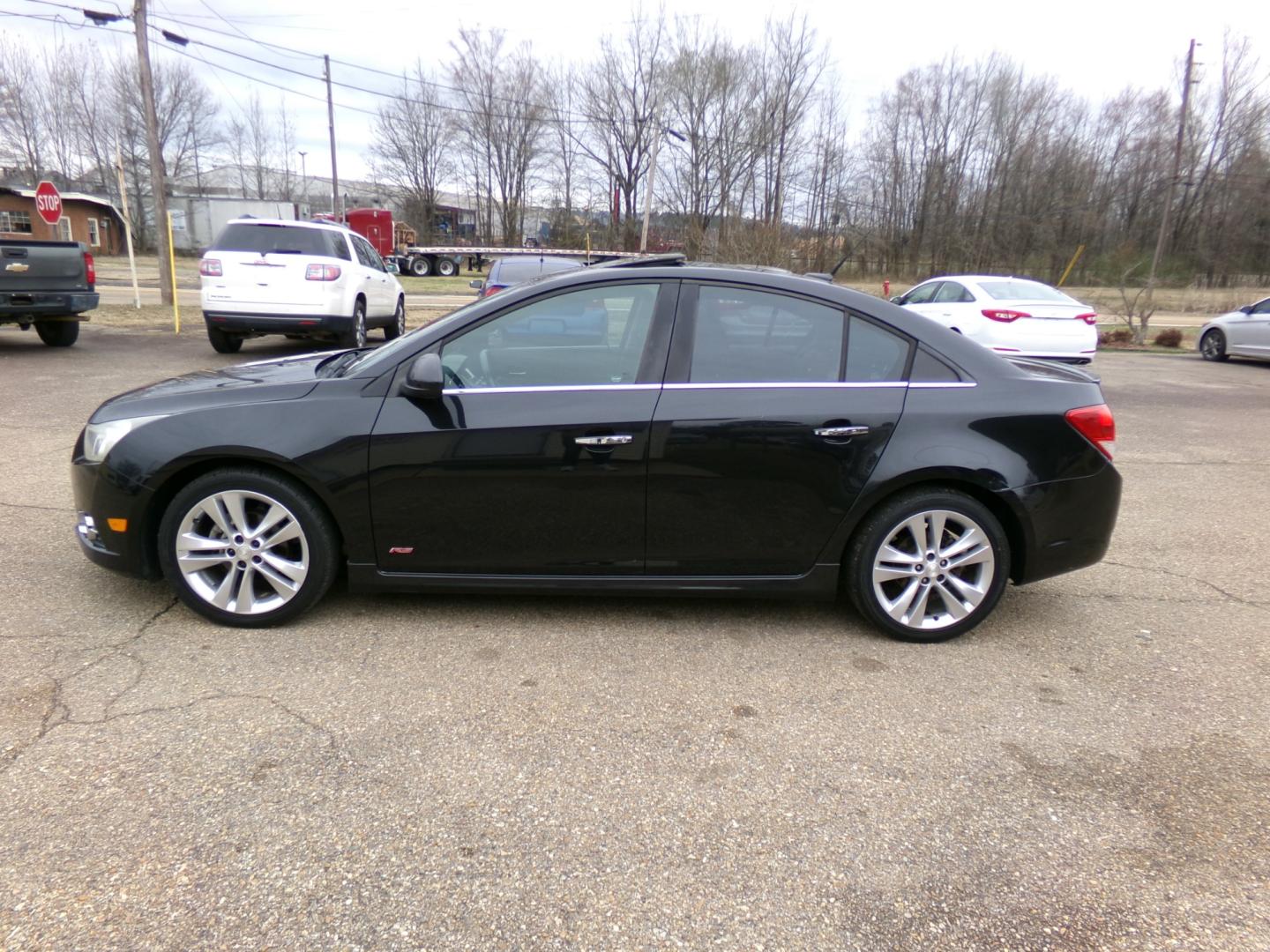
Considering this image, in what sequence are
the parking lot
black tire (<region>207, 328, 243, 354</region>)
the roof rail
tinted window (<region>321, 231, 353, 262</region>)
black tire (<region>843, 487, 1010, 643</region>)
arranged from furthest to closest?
black tire (<region>207, 328, 243, 354</region>) → tinted window (<region>321, 231, 353, 262</region>) → the roof rail → black tire (<region>843, 487, 1010, 643</region>) → the parking lot

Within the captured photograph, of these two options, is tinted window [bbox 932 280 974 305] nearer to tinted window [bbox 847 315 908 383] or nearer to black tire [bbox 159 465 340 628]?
tinted window [bbox 847 315 908 383]

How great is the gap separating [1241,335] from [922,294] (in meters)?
7.28

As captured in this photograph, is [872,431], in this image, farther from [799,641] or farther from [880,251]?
[880,251]

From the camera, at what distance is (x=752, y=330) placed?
373 cm

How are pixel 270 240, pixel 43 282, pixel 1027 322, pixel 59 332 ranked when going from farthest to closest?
1. pixel 59 332
2. pixel 1027 322
3. pixel 270 240
4. pixel 43 282

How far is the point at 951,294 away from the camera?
12.9m

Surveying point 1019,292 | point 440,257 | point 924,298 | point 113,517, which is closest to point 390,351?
point 113,517

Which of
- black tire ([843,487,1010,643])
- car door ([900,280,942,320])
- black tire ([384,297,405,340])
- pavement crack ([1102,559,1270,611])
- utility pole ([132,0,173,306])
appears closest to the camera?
black tire ([843,487,1010,643])

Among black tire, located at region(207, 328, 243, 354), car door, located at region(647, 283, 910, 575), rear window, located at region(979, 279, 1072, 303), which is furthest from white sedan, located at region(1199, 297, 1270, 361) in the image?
black tire, located at region(207, 328, 243, 354)

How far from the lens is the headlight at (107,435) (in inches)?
143

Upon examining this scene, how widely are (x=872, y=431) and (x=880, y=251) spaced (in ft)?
169

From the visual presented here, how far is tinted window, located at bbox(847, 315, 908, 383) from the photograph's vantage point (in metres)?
3.71

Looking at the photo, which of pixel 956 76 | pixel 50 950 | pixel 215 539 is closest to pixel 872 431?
pixel 215 539

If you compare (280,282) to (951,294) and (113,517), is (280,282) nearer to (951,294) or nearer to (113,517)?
(113,517)
